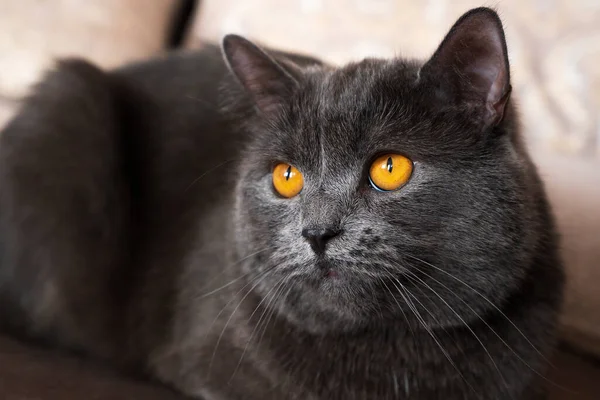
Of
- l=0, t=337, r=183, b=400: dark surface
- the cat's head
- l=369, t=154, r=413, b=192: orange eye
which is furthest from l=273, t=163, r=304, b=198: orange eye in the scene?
l=0, t=337, r=183, b=400: dark surface

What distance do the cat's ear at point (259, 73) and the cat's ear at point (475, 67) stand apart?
0.83 ft

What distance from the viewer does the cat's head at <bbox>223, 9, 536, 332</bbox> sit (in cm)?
77

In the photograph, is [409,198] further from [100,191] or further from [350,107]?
[100,191]

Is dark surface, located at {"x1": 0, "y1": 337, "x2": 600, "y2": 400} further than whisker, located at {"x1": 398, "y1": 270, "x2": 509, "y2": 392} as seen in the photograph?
Yes

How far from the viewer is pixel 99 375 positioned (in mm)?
1091

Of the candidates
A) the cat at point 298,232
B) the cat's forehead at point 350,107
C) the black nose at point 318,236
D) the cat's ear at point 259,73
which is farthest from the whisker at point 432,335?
the cat's ear at point 259,73

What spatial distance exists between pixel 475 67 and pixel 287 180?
327 millimetres

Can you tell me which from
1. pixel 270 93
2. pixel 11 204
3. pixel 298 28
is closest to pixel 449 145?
pixel 270 93

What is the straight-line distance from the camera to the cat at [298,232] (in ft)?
2.58

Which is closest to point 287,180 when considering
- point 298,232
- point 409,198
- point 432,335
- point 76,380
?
point 298,232

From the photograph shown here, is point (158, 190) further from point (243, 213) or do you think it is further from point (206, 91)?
point (243, 213)

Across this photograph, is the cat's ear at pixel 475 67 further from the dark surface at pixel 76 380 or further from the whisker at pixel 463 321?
the dark surface at pixel 76 380

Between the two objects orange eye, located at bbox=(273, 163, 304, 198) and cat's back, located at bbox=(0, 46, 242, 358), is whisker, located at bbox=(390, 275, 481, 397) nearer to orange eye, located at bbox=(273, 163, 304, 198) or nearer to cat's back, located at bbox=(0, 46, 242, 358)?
orange eye, located at bbox=(273, 163, 304, 198)

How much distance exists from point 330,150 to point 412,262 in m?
0.20
